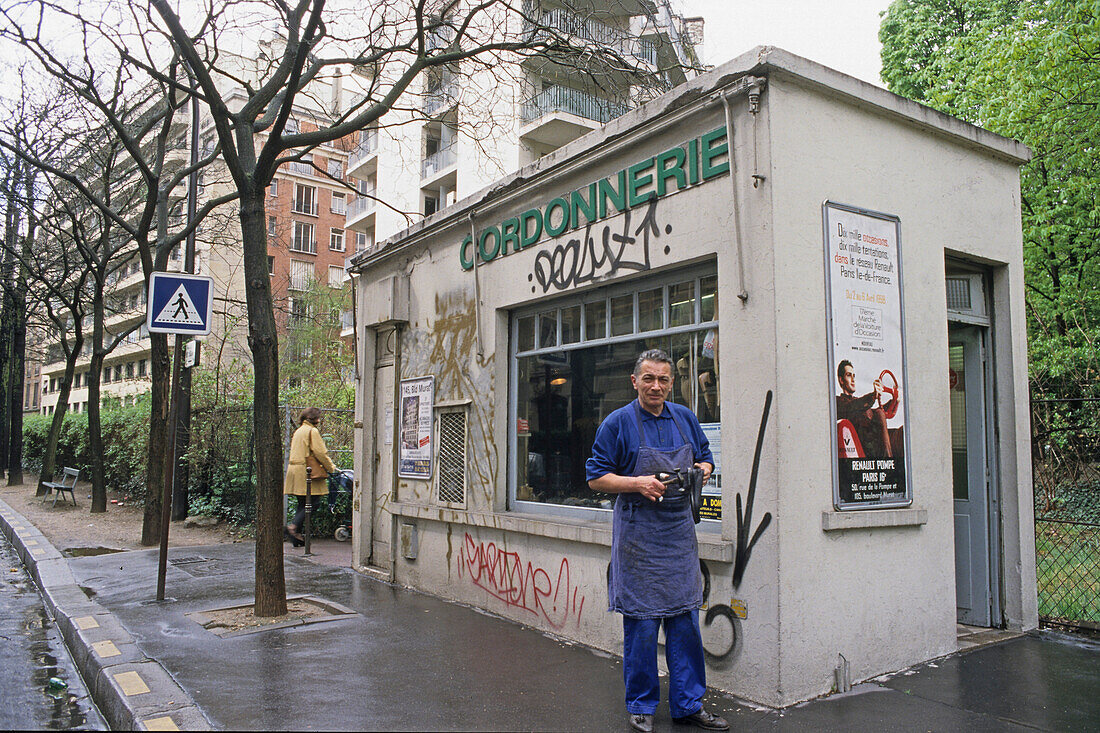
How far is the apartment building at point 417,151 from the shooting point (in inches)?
325

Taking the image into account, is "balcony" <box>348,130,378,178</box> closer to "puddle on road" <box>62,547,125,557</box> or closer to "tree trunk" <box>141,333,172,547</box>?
"tree trunk" <box>141,333,172,547</box>

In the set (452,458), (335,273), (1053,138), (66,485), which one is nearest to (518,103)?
(452,458)

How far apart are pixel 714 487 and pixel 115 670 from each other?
4022 millimetres

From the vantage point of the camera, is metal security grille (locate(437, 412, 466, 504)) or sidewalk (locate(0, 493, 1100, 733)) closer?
sidewalk (locate(0, 493, 1100, 733))

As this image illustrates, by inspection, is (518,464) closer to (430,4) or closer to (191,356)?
(430,4)

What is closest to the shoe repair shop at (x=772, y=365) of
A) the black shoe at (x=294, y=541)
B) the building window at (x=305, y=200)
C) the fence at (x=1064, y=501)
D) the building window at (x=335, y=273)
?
the fence at (x=1064, y=501)

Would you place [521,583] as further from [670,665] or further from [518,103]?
[518,103]

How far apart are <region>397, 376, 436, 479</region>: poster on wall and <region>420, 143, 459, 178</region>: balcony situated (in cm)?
2325

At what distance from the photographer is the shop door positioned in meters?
6.47

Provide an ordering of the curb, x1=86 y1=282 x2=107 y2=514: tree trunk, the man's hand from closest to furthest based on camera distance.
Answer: the man's hand → the curb → x1=86 y1=282 x2=107 y2=514: tree trunk

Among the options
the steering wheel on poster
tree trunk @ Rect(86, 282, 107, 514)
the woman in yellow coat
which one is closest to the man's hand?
the steering wheel on poster

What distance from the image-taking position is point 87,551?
1103 centimetres

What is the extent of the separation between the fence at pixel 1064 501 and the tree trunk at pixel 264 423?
6.57 m

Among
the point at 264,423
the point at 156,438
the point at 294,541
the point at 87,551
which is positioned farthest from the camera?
the point at 156,438
